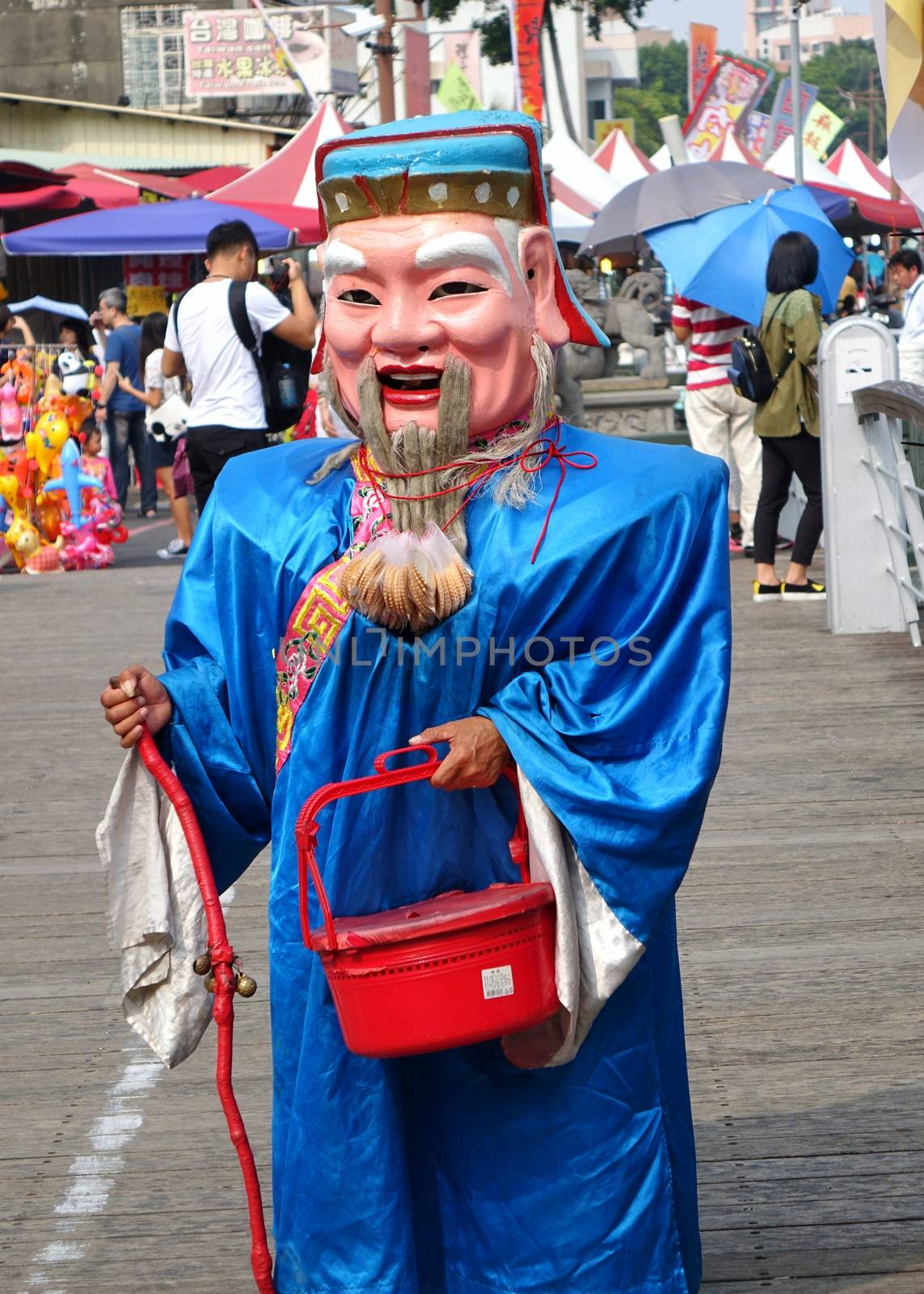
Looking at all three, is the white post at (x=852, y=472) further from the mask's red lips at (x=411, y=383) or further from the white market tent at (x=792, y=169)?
the white market tent at (x=792, y=169)

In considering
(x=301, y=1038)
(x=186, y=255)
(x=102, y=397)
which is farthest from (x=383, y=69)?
(x=301, y=1038)

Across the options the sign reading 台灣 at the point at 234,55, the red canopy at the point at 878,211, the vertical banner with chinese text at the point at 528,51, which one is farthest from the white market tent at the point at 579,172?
the sign reading 台灣 at the point at 234,55

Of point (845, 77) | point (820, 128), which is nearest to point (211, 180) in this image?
point (820, 128)

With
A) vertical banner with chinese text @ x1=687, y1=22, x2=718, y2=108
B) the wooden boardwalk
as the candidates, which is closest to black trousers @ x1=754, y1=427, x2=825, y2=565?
the wooden boardwalk

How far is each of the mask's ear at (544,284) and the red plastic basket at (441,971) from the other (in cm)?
70

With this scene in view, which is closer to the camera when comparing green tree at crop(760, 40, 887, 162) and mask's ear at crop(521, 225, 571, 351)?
mask's ear at crop(521, 225, 571, 351)

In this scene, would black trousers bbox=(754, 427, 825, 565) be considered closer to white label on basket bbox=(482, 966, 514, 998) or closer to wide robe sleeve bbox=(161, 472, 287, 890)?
wide robe sleeve bbox=(161, 472, 287, 890)

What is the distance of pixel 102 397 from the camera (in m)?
13.6

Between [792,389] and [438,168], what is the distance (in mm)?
6086

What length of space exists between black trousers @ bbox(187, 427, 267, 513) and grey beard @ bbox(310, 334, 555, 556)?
226 inches

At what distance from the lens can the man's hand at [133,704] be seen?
2.39 m

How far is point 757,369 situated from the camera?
8219 millimetres

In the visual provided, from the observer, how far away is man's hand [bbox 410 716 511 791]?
2217 mm

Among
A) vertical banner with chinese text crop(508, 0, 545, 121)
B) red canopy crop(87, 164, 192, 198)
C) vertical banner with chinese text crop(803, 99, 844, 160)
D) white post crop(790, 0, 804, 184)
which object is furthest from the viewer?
vertical banner with chinese text crop(803, 99, 844, 160)
